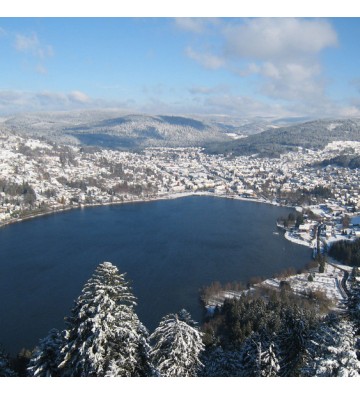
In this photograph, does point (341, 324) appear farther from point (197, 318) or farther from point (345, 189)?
point (345, 189)

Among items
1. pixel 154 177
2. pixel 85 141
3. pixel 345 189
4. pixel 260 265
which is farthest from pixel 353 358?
pixel 85 141

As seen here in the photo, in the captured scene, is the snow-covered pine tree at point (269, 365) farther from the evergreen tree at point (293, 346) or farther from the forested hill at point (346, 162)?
the forested hill at point (346, 162)

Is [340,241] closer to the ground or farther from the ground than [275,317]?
closer to the ground

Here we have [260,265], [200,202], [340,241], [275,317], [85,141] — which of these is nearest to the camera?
[275,317]

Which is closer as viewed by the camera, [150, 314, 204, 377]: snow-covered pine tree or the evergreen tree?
[150, 314, 204, 377]: snow-covered pine tree

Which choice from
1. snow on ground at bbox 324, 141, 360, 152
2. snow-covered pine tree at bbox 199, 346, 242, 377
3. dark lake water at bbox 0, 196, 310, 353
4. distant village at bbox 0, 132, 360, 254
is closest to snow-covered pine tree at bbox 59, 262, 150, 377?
snow-covered pine tree at bbox 199, 346, 242, 377

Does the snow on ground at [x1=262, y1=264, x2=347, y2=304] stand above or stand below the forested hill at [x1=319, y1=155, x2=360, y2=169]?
above

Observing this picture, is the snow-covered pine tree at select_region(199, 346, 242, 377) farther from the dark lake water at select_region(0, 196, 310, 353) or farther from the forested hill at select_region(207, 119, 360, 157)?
the forested hill at select_region(207, 119, 360, 157)
